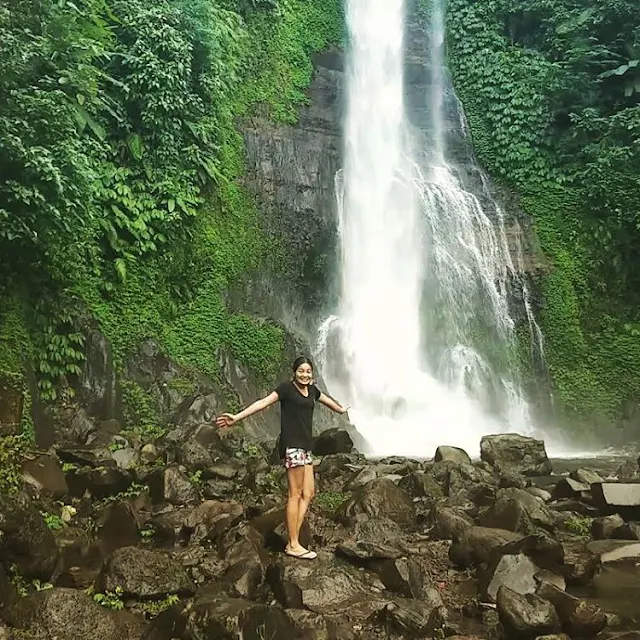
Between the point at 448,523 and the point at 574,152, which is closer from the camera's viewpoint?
the point at 448,523

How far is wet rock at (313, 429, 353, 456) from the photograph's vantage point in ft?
33.4

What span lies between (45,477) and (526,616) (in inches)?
195

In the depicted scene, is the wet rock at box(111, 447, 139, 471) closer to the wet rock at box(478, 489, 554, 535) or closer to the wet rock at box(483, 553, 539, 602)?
the wet rock at box(478, 489, 554, 535)

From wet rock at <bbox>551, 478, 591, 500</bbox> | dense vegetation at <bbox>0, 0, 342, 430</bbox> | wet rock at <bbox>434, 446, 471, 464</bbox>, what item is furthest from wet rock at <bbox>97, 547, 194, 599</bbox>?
wet rock at <bbox>434, 446, 471, 464</bbox>

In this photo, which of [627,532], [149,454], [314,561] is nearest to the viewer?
[314,561]

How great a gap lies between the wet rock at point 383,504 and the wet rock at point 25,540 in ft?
9.43

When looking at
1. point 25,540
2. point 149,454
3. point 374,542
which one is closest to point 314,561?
point 374,542

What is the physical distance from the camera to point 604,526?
6305mm

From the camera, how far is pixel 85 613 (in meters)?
3.89

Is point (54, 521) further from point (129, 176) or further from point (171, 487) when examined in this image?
point (129, 176)

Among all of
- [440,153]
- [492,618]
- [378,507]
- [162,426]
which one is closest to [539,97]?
[440,153]

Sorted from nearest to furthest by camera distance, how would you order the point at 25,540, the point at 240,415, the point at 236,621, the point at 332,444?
the point at 236,621 < the point at 25,540 < the point at 240,415 < the point at 332,444

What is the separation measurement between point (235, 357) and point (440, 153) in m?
10.5

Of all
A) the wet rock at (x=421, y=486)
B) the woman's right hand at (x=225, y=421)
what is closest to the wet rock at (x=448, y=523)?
the wet rock at (x=421, y=486)
